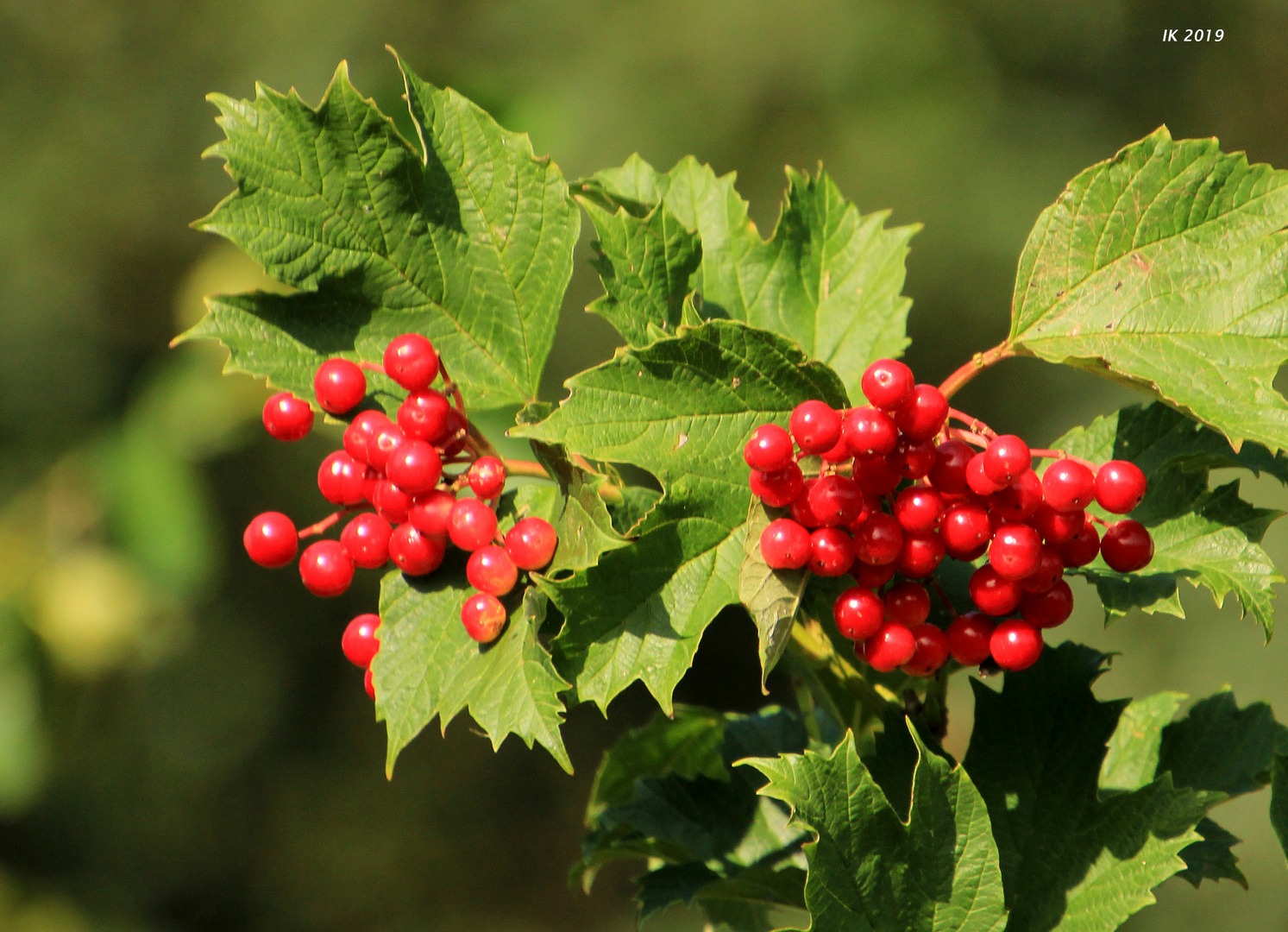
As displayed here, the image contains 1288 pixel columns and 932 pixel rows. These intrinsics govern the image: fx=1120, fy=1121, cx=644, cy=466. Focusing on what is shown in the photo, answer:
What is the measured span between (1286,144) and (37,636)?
242 inches

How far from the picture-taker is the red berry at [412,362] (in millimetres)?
1038

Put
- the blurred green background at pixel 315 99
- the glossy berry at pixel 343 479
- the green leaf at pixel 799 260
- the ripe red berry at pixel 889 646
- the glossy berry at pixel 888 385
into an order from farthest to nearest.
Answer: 1. the blurred green background at pixel 315 99
2. the green leaf at pixel 799 260
3. the glossy berry at pixel 343 479
4. the ripe red berry at pixel 889 646
5. the glossy berry at pixel 888 385

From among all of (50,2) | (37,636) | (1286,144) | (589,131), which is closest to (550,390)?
(589,131)

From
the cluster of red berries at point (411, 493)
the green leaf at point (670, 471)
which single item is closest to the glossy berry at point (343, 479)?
the cluster of red berries at point (411, 493)

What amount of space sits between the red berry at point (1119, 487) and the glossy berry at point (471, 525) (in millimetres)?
528

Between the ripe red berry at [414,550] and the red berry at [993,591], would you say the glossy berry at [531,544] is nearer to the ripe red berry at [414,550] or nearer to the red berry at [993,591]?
the ripe red berry at [414,550]

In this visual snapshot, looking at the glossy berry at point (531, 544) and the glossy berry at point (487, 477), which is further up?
the glossy berry at point (487, 477)

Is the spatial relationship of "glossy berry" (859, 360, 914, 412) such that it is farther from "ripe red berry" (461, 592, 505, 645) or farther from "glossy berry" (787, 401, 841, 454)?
"ripe red berry" (461, 592, 505, 645)

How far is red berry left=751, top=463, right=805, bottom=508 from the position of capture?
3.01 feet

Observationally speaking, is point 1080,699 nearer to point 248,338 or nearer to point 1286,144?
point 248,338

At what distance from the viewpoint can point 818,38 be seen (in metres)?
5.97

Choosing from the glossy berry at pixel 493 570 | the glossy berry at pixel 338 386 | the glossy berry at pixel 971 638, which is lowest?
the glossy berry at pixel 971 638

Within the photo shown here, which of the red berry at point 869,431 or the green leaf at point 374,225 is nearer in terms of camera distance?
the red berry at point 869,431

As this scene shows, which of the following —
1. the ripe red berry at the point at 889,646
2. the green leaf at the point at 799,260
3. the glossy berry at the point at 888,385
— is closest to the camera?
the glossy berry at the point at 888,385
